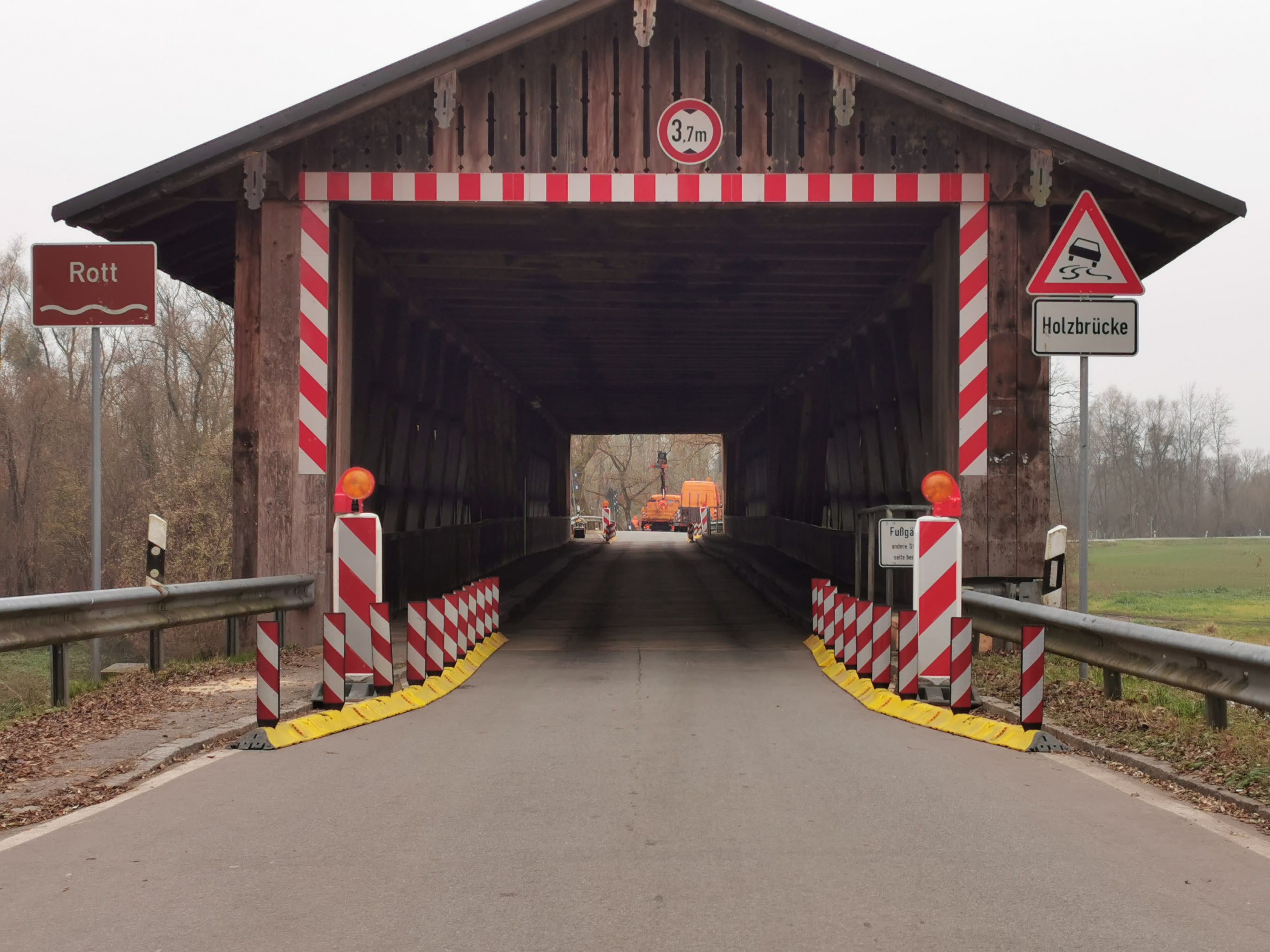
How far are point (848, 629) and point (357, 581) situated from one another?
13.2 ft

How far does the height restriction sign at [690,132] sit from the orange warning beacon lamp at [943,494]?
13.7 ft

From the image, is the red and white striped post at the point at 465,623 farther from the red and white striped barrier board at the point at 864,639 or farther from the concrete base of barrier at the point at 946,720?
the red and white striped barrier board at the point at 864,639

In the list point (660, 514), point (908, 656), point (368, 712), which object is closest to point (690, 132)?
point (908, 656)

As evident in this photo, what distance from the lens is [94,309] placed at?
9.46 m

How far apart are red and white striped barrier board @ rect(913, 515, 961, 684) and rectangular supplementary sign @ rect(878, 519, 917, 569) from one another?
1548 mm

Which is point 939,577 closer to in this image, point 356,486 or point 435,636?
point 435,636

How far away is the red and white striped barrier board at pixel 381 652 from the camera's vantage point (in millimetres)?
8961

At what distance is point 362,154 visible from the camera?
39.0 feet

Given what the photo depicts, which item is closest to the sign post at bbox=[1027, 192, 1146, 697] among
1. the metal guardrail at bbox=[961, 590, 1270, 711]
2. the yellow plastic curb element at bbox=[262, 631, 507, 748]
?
the metal guardrail at bbox=[961, 590, 1270, 711]

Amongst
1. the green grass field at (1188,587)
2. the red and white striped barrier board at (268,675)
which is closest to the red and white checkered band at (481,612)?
the red and white striped barrier board at (268,675)

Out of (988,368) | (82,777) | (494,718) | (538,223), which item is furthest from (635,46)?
(82,777)

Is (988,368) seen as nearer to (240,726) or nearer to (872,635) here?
(872,635)

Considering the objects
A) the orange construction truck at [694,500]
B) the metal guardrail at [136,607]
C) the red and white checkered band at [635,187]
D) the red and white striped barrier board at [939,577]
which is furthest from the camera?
the orange construction truck at [694,500]

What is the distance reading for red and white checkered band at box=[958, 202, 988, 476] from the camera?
11.7 metres
